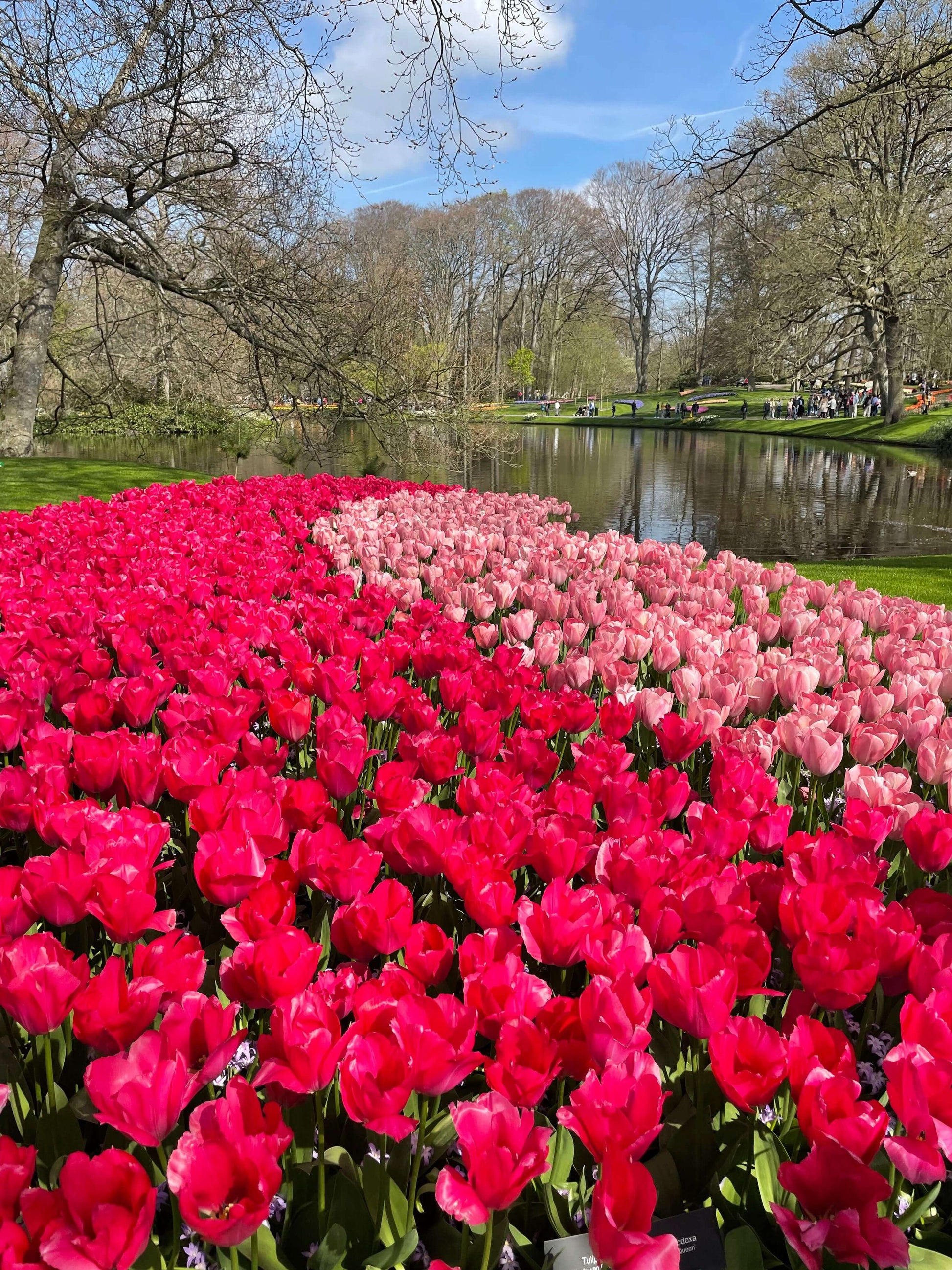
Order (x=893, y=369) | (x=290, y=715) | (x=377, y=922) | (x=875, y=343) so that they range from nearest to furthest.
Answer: (x=377, y=922), (x=290, y=715), (x=875, y=343), (x=893, y=369)

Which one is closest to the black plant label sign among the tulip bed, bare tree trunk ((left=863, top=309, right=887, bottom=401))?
the tulip bed

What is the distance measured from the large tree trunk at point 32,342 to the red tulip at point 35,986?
1477 cm

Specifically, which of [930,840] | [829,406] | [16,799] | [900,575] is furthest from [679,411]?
[16,799]

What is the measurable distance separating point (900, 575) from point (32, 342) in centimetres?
1320

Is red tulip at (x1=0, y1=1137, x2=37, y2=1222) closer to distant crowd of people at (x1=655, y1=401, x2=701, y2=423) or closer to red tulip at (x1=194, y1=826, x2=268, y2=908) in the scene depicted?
red tulip at (x1=194, y1=826, x2=268, y2=908)

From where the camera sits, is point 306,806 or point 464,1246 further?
point 306,806

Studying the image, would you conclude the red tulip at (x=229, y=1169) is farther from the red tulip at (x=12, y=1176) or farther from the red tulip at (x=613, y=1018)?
the red tulip at (x=613, y=1018)

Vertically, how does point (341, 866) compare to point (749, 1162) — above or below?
above

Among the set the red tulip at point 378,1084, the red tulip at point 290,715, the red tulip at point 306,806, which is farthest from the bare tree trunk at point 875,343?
the red tulip at point 378,1084

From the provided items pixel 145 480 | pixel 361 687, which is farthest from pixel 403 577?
pixel 145 480

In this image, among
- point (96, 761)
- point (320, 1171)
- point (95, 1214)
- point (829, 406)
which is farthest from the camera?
point (829, 406)

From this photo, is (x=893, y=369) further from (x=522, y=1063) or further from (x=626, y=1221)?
(x=626, y=1221)

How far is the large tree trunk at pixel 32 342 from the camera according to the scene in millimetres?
14211

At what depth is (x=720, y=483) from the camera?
2081cm
